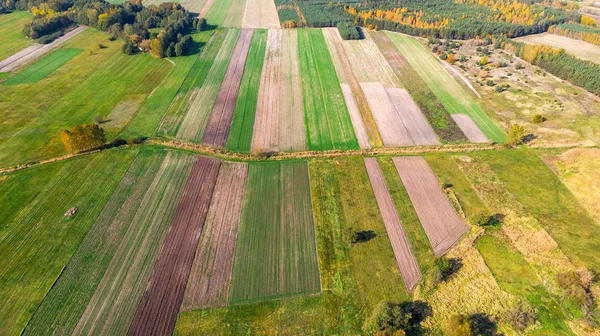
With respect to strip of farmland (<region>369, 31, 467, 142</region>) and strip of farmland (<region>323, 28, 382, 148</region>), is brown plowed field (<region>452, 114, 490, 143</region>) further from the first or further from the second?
strip of farmland (<region>323, 28, 382, 148</region>)

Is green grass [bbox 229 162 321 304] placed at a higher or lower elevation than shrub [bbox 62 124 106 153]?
lower

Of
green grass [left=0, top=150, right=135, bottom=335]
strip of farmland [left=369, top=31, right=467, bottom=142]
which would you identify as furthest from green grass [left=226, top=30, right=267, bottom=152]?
strip of farmland [left=369, top=31, right=467, bottom=142]

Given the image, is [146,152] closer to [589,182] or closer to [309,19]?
[589,182]

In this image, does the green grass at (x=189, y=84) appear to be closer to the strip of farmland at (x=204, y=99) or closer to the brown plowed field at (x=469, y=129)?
the strip of farmland at (x=204, y=99)

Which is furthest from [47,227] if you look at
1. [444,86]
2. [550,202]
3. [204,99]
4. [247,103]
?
[444,86]

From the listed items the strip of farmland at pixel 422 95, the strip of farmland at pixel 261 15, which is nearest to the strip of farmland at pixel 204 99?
the strip of farmland at pixel 261 15

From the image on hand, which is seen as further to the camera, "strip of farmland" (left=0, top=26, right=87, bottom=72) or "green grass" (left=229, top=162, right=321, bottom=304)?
"strip of farmland" (left=0, top=26, right=87, bottom=72)
